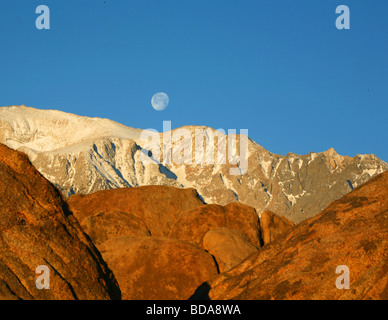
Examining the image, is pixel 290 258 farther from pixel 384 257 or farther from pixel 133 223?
pixel 133 223

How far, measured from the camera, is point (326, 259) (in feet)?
55.7

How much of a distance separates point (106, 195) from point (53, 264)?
22.3 m

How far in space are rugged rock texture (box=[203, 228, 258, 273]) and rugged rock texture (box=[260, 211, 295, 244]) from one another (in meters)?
5.24

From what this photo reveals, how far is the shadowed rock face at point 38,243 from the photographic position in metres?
12.5

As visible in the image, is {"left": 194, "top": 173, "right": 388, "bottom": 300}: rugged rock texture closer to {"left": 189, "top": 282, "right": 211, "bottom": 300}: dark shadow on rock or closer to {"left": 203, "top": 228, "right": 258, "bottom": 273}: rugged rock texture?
{"left": 189, "top": 282, "right": 211, "bottom": 300}: dark shadow on rock

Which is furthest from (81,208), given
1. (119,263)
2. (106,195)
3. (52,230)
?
(52,230)

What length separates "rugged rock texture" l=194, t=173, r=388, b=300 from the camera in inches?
615

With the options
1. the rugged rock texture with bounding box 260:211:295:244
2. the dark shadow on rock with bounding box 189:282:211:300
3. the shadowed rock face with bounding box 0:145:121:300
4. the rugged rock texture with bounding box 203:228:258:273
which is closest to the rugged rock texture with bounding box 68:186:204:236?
the rugged rock texture with bounding box 260:211:295:244

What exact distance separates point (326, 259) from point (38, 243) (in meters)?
7.42

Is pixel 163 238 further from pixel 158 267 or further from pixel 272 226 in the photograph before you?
pixel 272 226

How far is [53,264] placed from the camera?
42.7 feet

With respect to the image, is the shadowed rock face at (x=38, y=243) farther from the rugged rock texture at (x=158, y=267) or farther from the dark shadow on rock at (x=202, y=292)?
the rugged rock texture at (x=158, y=267)

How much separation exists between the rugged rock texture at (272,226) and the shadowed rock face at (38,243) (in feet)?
59.7

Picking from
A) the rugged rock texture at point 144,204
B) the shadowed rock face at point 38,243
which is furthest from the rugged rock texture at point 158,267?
the rugged rock texture at point 144,204
